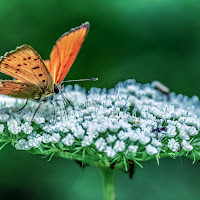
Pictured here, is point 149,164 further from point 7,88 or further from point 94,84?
point 7,88

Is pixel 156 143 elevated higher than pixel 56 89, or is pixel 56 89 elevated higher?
pixel 56 89

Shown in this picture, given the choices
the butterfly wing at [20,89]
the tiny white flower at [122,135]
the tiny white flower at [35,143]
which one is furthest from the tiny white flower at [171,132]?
the butterfly wing at [20,89]

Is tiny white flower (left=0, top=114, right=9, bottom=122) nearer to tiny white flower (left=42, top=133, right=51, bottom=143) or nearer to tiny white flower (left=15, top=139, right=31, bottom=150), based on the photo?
tiny white flower (left=15, top=139, right=31, bottom=150)

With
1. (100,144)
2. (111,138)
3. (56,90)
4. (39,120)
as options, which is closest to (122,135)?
(111,138)

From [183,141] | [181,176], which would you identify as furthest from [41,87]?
[181,176]

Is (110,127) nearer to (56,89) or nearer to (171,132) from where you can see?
(171,132)

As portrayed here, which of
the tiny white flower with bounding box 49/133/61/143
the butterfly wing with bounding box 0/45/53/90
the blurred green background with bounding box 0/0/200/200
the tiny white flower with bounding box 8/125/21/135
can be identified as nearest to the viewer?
the tiny white flower with bounding box 49/133/61/143

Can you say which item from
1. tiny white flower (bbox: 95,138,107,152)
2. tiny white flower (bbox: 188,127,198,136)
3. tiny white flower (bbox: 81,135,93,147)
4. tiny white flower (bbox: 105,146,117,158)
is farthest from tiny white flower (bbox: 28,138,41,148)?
tiny white flower (bbox: 188,127,198,136)

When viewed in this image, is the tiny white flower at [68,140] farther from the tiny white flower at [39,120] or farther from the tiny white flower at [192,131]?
the tiny white flower at [192,131]
